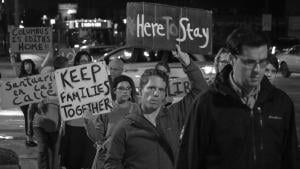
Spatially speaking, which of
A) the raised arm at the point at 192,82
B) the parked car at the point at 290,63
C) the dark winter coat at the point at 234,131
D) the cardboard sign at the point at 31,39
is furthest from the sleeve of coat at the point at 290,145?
the parked car at the point at 290,63

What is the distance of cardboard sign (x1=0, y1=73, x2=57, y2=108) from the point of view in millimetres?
9109

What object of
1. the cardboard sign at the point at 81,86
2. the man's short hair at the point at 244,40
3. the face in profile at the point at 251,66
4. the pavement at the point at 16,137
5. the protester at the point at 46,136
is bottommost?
the pavement at the point at 16,137

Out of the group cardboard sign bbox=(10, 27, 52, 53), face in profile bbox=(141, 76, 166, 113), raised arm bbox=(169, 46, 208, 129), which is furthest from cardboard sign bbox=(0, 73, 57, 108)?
face in profile bbox=(141, 76, 166, 113)

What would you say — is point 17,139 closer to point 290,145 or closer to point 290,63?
point 290,145

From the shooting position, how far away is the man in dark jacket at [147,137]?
168 inches

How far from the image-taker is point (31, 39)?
12.6 m

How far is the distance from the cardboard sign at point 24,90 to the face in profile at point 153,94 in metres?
4.81

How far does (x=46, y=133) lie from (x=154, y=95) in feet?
13.3

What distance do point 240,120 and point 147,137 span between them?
1.24 meters

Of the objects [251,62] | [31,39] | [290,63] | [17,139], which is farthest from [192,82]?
[290,63]

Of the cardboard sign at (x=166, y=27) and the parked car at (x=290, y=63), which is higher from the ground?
the cardboard sign at (x=166, y=27)

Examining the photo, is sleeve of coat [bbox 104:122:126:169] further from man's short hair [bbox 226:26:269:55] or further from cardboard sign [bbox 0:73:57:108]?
cardboard sign [bbox 0:73:57:108]

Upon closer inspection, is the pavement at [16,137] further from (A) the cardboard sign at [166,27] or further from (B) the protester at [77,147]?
(A) the cardboard sign at [166,27]

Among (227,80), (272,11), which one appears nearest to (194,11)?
(227,80)
